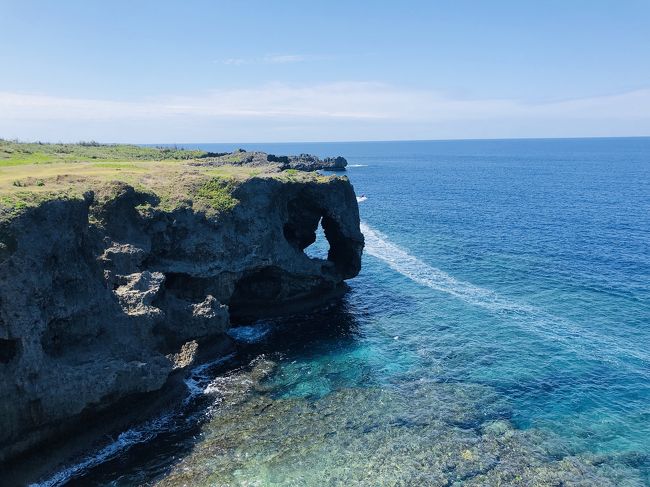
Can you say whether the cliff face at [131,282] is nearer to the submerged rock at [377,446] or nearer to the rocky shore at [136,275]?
the rocky shore at [136,275]

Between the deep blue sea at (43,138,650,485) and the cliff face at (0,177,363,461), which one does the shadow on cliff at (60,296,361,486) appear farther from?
the cliff face at (0,177,363,461)

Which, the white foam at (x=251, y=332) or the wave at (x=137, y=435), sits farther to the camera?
the white foam at (x=251, y=332)

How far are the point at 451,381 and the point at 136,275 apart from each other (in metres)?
24.2

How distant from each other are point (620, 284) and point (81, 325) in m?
51.4

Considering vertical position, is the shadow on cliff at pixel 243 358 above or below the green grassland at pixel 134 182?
below

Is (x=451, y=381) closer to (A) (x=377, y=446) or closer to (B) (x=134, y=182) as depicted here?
(A) (x=377, y=446)

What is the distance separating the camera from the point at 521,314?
46125 mm

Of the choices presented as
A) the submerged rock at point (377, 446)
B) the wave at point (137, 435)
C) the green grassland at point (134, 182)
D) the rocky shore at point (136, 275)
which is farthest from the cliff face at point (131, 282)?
the submerged rock at point (377, 446)

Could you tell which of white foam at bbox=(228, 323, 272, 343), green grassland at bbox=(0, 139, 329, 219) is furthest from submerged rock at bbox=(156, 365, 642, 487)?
green grassland at bbox=(0, 139, 329, 219)

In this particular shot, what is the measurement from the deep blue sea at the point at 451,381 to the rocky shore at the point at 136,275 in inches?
129

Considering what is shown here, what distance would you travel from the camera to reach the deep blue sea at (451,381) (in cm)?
2669

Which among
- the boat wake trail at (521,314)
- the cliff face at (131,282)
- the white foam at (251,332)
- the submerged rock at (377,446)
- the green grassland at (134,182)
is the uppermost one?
the green grassland at (134,182)

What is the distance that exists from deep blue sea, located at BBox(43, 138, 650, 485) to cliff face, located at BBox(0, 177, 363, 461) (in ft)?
11.3

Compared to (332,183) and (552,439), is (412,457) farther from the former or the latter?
(332,183)
